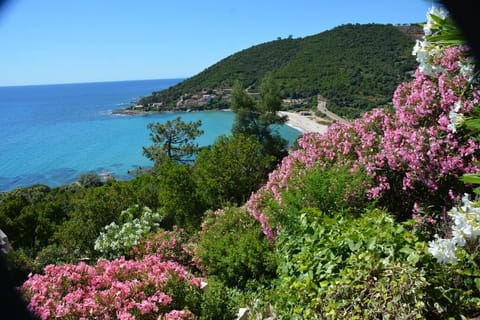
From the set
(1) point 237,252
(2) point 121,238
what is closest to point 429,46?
(1) point 237,252

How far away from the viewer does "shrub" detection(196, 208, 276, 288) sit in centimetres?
501

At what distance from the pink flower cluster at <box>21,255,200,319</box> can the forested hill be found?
51901 millimetres

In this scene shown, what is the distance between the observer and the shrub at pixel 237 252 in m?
5.01

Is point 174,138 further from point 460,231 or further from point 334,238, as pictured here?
point 460,231

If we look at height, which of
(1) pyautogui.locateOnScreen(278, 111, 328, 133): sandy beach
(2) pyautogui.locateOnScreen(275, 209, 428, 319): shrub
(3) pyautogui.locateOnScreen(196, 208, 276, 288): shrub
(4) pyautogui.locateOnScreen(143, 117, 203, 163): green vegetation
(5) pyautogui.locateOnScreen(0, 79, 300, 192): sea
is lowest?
(5) pyautogui.locateOnScreen(0, 79, 300, 192): sea

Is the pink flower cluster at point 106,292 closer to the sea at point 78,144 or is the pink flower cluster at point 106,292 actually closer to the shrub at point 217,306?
the shrub at point 217,306

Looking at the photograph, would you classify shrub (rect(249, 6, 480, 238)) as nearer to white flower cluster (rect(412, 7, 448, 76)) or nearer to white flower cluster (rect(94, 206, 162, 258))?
white flower cluster (rect(412, 7, 448, 76))

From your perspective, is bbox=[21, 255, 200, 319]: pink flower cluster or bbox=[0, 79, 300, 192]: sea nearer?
bbox=[21, 255, 200, 319]: pink flower cluster

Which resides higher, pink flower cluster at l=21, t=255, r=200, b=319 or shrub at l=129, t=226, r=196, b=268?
pink flower cluster at l=21, t=255, r=200, b=319

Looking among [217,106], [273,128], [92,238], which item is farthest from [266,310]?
[217,106]

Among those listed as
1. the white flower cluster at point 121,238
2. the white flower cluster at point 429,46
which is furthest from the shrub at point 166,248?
the white flower cluster at point 429,46

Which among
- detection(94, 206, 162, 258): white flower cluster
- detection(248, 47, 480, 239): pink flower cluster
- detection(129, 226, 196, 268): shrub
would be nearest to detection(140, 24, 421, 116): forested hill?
detection(94, 206, 162, 258): white flower cluster

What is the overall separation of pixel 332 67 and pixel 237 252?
74892 mm

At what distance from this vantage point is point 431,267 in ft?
7.91
